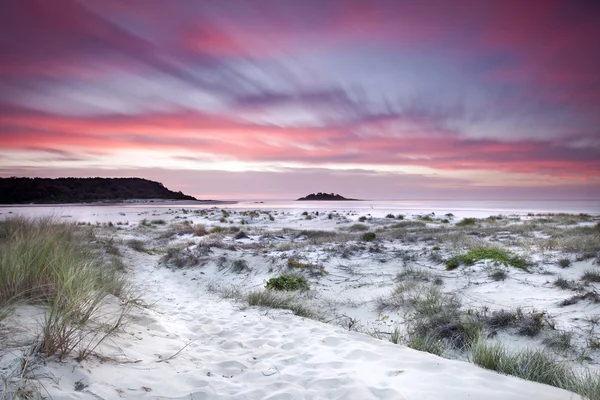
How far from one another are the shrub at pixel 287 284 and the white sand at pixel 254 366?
7.06ft

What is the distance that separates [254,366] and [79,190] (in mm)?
92143

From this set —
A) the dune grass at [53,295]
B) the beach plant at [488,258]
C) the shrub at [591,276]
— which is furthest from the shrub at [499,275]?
the dune grass at [53,295]

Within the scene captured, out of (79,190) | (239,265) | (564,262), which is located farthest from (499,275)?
(79,190)

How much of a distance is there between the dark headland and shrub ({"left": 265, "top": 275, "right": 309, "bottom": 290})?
7608cm

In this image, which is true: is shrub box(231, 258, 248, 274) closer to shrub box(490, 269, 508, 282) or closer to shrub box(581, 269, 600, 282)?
shrub box(490, 269, 508, 282)

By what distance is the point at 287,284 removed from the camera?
964 cm

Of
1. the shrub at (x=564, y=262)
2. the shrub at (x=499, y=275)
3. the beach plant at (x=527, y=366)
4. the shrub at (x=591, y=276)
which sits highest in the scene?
the shrub at (x=564, y=262)

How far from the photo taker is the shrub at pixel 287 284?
373 inches

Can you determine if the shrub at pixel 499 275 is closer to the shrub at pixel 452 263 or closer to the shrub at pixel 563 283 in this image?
the shrub at pixel 563 283

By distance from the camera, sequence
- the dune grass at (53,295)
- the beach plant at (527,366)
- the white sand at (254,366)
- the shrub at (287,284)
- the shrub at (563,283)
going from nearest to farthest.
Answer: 1. the white sand at (254,366)
2. the dune grass at (53,295)
3. the beach plant at (527,366)
4. the shrub at (563,283)
5. the shrub at (287,284)

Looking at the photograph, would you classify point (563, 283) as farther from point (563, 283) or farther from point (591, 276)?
point (591, 276)

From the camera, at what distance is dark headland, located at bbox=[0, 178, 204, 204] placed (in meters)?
68.9

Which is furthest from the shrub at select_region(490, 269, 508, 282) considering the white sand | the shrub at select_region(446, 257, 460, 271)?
the white sand

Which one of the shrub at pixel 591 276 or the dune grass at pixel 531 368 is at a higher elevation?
the shrub at pixel 591 276
